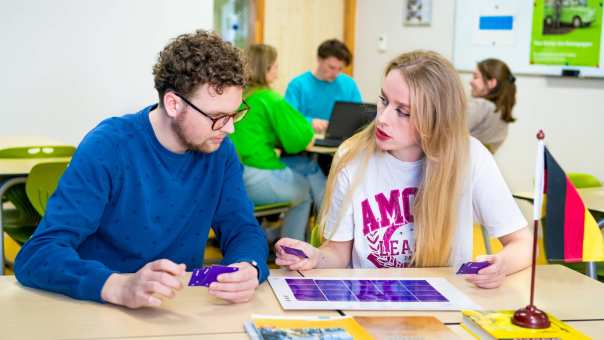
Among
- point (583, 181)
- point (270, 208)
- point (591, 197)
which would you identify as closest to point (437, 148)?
point (591, 197)

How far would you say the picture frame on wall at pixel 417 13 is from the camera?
20.4 ft

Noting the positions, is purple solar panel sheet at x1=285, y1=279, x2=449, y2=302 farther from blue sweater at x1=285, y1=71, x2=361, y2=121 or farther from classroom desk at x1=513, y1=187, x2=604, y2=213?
blue sweater at x1=285, y1=71, x2=361, y2=121

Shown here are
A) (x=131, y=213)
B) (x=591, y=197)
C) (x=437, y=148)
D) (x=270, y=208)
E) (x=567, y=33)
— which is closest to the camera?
(x=131, y=213)

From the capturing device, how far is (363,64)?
6816mm

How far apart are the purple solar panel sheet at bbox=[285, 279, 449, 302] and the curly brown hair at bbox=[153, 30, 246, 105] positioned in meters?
0.52

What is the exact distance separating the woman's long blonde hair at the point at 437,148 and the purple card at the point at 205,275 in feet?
2.27

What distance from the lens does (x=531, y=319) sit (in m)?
1.53

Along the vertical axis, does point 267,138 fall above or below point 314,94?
below

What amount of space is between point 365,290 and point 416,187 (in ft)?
1.63

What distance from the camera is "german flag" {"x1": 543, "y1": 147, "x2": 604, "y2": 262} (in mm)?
1614

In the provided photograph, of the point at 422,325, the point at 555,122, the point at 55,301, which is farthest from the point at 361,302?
the point at 555,122

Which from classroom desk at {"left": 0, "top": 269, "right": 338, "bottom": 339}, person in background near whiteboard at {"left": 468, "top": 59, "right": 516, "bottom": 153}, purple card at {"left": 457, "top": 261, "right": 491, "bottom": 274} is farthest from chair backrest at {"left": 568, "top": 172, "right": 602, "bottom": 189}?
classroom desk at {"left": 0, "top": 269, "right": 338, "bottom": 339}

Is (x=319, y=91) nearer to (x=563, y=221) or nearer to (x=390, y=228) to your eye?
(x=390, y=228)

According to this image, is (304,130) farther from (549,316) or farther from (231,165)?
(549,316)
